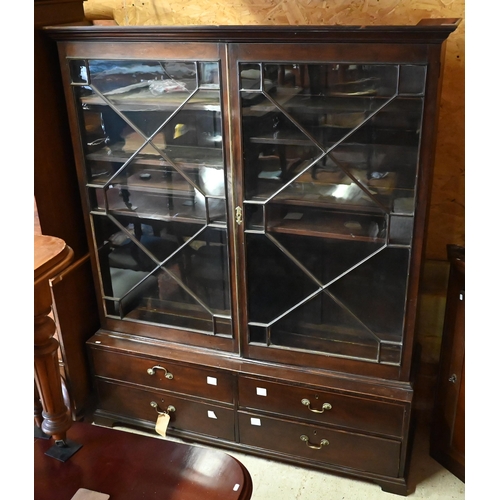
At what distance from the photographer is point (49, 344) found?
81cm

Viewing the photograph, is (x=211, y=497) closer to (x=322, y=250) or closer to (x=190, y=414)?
(x=322, y=250)

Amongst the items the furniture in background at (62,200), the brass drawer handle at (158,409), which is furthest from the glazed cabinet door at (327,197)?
the furniture in background at (62,200)

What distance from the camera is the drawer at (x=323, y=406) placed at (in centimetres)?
174

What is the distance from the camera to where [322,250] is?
1688mm

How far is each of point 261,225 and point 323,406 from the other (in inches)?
25.8

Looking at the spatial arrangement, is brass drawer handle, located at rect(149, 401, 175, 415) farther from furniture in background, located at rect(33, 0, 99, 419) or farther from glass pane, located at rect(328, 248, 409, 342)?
glass pane, located at rect(328, 248, 409, 342)

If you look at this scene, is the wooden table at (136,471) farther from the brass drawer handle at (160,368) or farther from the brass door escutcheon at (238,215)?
the brass drawer handle at (160,368)

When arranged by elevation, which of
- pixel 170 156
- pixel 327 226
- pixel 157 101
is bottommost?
pixel 327 226

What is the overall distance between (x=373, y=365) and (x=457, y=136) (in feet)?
2.73

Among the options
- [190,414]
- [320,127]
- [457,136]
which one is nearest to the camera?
[320,127]

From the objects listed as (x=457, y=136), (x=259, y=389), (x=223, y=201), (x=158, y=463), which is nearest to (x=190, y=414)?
(x=259, y=389)

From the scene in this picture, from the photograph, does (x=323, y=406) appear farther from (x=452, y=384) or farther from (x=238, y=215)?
(x=238, y=215)

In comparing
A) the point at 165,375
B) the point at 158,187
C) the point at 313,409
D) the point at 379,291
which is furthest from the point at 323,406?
the point at 158,187

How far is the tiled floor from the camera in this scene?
1.81 meters
